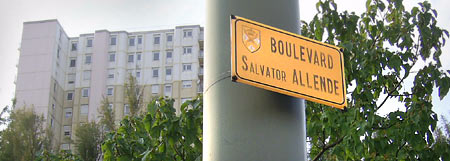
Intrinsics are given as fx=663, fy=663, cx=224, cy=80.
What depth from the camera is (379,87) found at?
7.31m

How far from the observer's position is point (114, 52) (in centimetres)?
8419

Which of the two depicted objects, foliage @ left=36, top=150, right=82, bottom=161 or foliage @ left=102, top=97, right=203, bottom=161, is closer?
foliage @ left=102, top=97, right=203, bottom=161

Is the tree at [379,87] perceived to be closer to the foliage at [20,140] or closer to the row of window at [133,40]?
the foliage at [20,140]

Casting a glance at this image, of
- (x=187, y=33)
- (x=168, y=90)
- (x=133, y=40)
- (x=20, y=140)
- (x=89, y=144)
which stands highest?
(x=187, y=33)

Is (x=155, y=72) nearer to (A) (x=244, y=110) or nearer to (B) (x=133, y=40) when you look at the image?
(B) (x=133, y=40)

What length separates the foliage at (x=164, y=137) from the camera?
598 centimetres

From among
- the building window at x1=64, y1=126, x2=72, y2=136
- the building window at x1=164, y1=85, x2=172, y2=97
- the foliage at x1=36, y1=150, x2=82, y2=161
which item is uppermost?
Result: the building window at x1=164, y1=85, x2=172, y2=97

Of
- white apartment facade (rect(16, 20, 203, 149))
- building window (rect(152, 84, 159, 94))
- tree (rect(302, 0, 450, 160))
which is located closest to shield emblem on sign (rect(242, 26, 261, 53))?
tree (rect(302, 0, 450, 160))

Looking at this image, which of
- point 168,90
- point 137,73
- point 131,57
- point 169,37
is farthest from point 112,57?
point 168,90

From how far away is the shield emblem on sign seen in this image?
2955 millimetres

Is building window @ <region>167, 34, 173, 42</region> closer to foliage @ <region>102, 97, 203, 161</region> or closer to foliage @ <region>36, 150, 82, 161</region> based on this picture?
foliage @ <region>36, 150, 82, 161</region>

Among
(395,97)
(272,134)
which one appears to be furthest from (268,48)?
(395,97)

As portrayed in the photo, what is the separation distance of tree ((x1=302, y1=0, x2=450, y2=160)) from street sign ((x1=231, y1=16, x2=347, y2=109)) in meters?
2.43

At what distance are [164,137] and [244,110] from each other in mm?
3130
